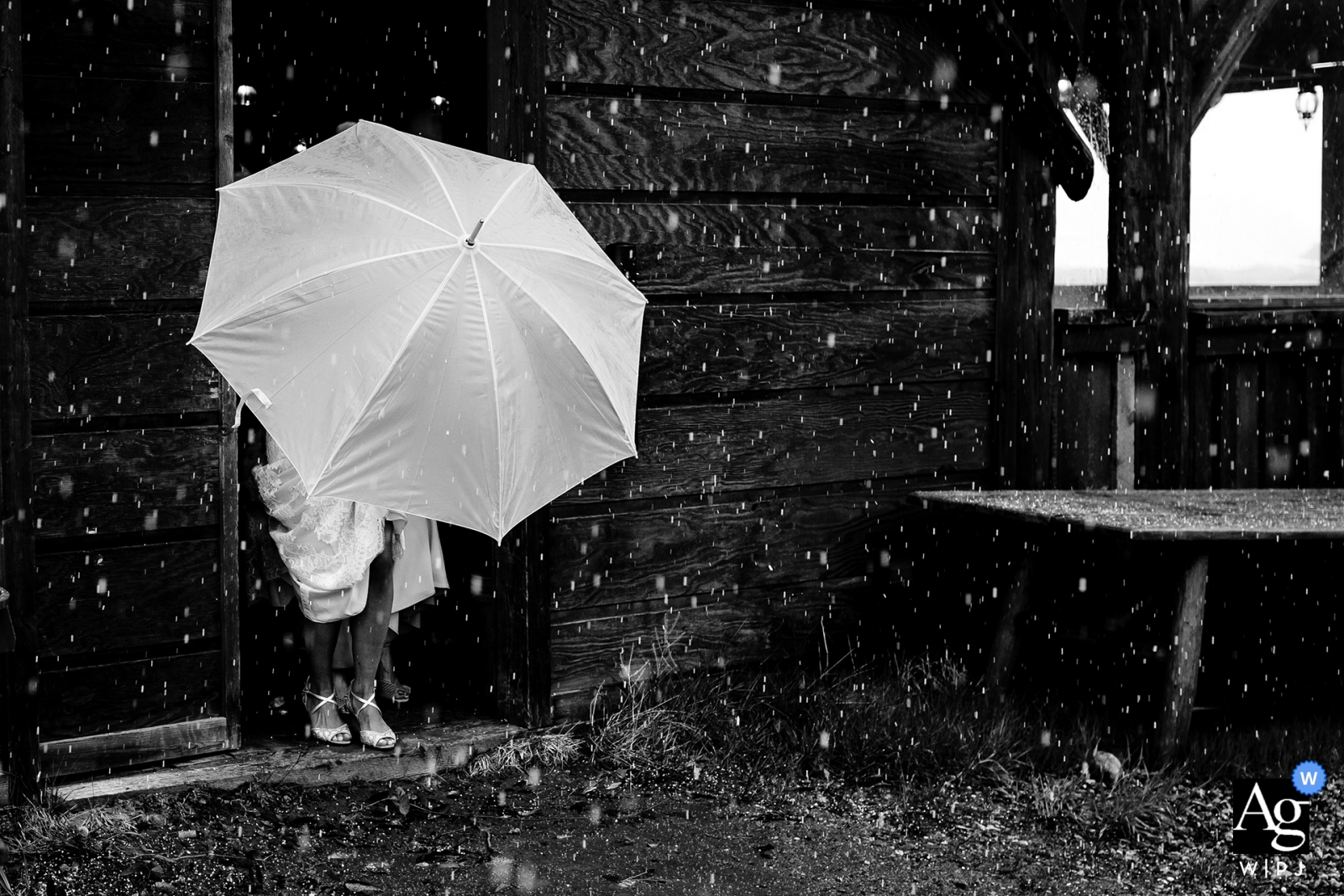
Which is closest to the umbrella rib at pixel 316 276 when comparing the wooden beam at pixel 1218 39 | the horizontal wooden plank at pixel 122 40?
the horizontal wooden plank at pixel 122 40

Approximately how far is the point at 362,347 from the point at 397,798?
1.79m

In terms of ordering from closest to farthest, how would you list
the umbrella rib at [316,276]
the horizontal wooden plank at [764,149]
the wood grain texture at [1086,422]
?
the umbrella rib at [316,276]
the horizontal wooden plank at [764,149]
the wood grain texture at [1086,422]

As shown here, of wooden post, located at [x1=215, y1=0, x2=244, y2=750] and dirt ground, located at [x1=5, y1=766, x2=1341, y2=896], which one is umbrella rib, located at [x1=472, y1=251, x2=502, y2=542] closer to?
dirt ground, located at [x1=5, y1=766, x2=1341, y2=896]

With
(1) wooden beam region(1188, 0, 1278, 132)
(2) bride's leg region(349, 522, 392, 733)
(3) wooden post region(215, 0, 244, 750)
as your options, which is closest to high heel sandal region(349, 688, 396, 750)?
(2) bride's leg region(349, 522, 392, 733)

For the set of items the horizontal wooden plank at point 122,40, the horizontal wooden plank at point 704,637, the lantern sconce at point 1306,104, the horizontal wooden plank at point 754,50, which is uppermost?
the lantern sconce at point 1306,104

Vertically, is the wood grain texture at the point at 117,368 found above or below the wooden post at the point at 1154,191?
below

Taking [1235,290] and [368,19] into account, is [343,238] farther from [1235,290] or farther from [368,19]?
[1235,290]

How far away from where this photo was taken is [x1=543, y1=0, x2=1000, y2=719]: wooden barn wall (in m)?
5.22

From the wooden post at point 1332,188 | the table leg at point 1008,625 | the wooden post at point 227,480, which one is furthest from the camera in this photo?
the wooden post at point 1332,188

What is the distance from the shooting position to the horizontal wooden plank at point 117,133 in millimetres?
4242

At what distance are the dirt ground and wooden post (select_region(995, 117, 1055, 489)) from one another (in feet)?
5.93

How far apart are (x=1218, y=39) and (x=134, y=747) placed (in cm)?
513

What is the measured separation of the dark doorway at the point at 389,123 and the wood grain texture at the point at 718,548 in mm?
334

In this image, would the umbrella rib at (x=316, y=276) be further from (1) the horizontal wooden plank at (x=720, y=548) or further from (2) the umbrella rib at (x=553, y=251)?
(1) the horizontal wooden plank at (x=720, y=548)
